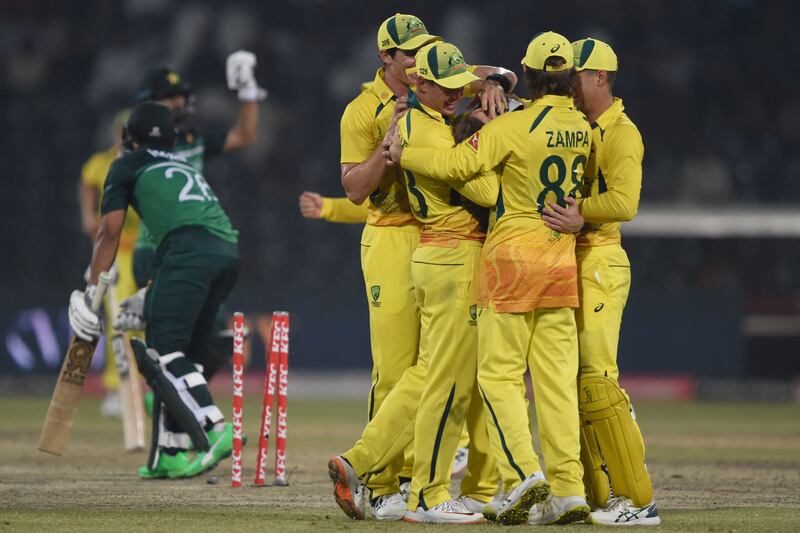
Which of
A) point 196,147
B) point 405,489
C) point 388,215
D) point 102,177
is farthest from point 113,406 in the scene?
point 388,215

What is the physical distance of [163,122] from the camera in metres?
8.43

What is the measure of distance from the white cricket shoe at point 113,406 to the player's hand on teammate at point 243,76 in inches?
155

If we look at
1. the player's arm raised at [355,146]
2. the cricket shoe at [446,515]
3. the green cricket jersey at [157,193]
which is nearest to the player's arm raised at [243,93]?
the green cricket jersey at [157,193]

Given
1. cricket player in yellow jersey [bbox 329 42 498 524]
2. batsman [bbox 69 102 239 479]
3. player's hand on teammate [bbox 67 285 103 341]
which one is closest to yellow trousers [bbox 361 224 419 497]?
cricket player in yellow jersey [bbox 329 42 498 524]

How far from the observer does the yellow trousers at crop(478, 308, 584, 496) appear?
5910 mm

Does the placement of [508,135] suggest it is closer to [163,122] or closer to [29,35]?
[163,122]

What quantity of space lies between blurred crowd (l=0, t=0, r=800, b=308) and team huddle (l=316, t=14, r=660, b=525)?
30.8ft

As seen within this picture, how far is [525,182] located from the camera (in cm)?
602

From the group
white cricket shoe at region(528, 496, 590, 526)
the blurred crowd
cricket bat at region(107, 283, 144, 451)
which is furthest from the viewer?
the blurred crowd

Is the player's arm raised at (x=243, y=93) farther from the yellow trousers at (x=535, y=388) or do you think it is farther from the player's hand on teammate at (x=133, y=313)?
the yellow trousers at (x=535, y=388)

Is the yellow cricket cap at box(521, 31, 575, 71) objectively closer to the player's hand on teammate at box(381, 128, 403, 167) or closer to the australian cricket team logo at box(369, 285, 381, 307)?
the player's hand on teammate at box(381, 128, 403, 167)

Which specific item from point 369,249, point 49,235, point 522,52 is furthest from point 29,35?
point 369,249

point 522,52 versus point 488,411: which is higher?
point 522,52

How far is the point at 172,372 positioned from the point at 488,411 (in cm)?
266
